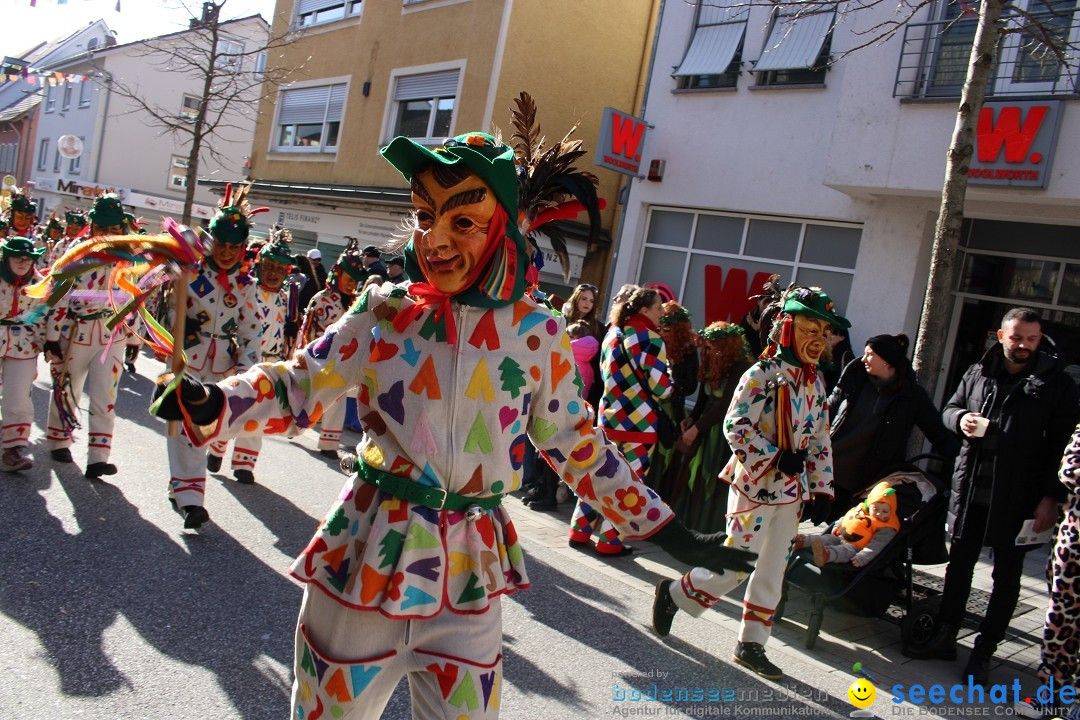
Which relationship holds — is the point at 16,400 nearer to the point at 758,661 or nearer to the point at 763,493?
the point at 763,493

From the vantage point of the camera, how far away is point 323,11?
2128 cm

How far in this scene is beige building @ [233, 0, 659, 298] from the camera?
1575 centimetres

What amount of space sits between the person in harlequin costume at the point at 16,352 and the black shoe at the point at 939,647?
623 centimetres

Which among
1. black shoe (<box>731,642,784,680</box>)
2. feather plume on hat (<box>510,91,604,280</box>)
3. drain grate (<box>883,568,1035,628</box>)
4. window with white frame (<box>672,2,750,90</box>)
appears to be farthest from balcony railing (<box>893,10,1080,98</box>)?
feather plume on hat (<box>510,91,604,280</box>)

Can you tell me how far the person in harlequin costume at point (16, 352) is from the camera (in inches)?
245

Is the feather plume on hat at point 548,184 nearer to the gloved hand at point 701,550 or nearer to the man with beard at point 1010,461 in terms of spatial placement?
the gloved hand at point 701,550

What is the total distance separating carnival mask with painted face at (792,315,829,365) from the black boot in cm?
196

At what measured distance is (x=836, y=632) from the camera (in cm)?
555

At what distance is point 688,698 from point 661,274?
9.42 m

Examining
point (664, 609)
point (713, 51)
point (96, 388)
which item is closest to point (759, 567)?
point (664, 609)

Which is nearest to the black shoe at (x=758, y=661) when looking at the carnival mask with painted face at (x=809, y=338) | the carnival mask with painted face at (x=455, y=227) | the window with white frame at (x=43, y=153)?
the carnival mask with painted face at (x=809, y=338)

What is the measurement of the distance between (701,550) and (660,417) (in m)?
4.46

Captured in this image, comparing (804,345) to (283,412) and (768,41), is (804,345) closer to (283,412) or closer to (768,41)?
(283,412)

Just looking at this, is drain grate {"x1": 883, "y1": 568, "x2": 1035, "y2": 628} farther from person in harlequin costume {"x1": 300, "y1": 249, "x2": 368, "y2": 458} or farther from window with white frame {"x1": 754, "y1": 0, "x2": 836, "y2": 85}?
window with white frame {"x1": 754, "y1": 0, "x2": 836, "y2": 85}
